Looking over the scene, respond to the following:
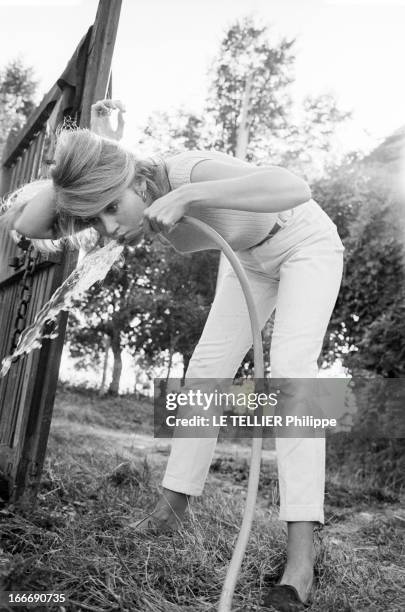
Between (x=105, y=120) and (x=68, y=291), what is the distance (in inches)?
26.5

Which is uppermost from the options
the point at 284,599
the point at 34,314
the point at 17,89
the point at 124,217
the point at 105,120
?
the point at 17,89

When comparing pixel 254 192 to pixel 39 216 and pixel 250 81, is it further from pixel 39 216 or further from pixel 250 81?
pixel 250 81

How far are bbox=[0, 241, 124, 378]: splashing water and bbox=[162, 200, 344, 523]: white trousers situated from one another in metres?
0.46

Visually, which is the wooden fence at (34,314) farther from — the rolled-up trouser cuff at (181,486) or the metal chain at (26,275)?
the rolled-up trouser cuff at (181,486)

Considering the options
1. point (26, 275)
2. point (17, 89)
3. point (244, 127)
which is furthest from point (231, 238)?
point (17, 89)

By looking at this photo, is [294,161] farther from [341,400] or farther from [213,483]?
[213,483]

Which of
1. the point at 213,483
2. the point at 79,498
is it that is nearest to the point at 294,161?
the point at 213,483

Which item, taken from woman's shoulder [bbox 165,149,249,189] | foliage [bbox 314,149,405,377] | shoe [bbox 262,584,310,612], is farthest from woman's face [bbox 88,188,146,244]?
foliage [bbox 314,149,405,377]

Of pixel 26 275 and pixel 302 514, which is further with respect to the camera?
pixel 26 275

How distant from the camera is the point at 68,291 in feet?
8.24

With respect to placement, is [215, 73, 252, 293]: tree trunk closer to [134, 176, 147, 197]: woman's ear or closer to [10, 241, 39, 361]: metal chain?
[10, 241, 39, 361]: metal chain

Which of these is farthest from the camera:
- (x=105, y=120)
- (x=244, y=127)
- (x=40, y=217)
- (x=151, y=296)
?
(x=244, y=127)

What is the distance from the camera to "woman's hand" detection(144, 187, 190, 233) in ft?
5.56

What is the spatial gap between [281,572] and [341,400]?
3.12 metres
